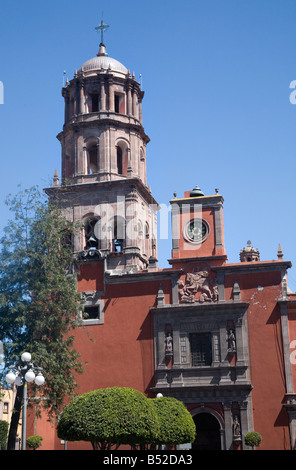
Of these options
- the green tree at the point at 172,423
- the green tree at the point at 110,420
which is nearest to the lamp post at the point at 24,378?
the green tree at the point at 110,420

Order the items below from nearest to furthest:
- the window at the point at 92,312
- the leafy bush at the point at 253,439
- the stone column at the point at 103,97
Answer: the leafy bush at the point at 253,439
the window at the point at 92,312
the stone column at the point at 103,97

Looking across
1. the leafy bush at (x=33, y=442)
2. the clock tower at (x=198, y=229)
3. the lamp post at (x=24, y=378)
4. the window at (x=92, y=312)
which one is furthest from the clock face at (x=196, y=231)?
the lamp post at (x=24, y=378)

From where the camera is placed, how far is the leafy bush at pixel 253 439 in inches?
1236

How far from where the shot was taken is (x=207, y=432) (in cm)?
3344

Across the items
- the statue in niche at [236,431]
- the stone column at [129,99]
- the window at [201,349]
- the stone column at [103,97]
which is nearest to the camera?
the statue in niche at [236,431]

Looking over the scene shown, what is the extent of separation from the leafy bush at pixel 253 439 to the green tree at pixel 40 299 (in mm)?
8473

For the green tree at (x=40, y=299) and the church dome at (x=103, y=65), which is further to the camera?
the church dome at (x=103, y=65)

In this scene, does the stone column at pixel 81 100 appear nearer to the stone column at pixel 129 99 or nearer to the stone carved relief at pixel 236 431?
the stone column at pixel 129 99

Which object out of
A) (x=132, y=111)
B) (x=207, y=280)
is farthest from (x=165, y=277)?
(x=132, y=111)

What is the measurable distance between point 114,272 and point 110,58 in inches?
529

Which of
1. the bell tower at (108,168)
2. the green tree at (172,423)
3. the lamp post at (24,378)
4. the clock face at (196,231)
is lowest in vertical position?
the green tree at (172,423)

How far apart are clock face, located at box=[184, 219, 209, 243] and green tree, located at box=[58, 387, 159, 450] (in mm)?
13863

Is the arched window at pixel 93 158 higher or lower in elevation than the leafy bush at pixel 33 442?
higher
